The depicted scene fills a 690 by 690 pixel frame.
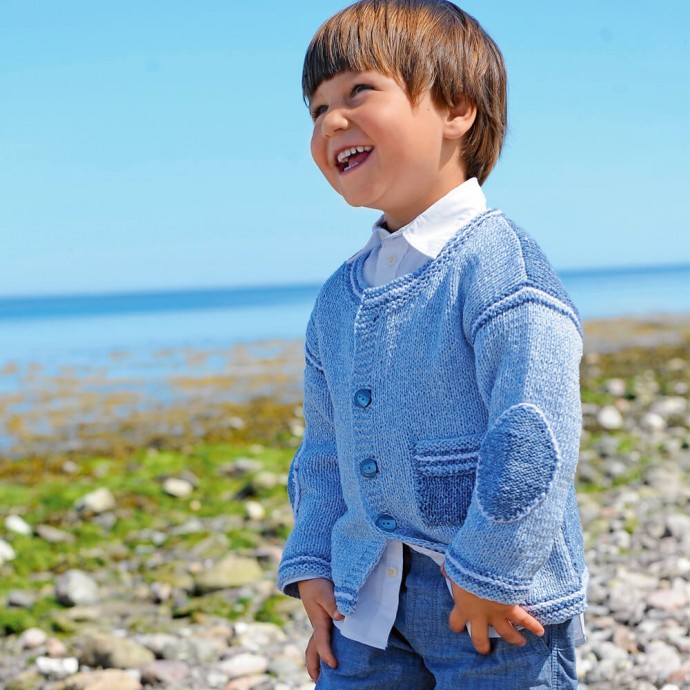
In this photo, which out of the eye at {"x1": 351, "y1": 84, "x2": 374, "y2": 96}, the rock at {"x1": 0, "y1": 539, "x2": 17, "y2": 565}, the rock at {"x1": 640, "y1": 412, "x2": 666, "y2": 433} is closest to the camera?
the eye at {"x1": 351, "y1": 84, "x2": 374, "y2": 96}

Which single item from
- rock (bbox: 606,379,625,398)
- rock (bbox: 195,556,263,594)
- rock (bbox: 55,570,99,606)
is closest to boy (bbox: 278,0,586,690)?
rock (bbox: 195,556,263,594)

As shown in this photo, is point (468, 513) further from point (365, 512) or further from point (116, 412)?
point (116, 412)

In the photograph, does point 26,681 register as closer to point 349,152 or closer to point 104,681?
point 104,681

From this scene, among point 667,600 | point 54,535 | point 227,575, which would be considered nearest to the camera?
point 667,600

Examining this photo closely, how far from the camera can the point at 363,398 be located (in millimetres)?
2031

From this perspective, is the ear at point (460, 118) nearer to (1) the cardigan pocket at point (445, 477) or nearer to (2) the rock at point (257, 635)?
(1) the cardigan pocket at point (445, 477)

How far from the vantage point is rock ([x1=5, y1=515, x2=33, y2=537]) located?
641cm

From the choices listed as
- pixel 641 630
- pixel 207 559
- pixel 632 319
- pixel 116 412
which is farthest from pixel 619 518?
pixel 632 319

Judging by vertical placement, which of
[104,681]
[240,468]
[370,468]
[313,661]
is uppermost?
[370,468]

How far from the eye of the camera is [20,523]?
6.54 metres

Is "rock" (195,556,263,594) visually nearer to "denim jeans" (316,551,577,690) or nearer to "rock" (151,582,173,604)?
"rock" (151,582,173,604)

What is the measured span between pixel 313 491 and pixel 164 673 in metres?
1.84

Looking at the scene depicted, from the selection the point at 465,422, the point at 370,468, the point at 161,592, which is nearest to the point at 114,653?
the point at 161,592

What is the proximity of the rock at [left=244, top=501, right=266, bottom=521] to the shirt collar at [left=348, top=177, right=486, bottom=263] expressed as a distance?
4545 mm
